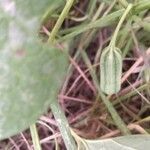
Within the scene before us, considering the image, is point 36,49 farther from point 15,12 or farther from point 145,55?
point 145,55

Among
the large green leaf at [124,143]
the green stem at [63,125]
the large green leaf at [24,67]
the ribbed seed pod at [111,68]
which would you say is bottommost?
the large green leaf at [124,143]

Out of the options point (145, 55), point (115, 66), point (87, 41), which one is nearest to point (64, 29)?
point (87, 41)

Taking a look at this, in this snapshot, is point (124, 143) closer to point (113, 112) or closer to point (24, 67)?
point (113, 112)

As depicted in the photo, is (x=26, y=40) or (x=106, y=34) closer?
(x=26, y=40)

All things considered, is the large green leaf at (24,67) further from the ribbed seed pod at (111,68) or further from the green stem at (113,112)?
the green stem at (113,112)

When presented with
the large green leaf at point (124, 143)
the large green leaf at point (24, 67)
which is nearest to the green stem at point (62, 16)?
the large green leaf at point (24, 67)

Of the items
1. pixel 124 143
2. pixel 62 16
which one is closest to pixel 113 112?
pixel 124 143

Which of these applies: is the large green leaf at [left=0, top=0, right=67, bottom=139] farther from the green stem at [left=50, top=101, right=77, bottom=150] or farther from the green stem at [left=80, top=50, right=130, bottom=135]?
the green stem at [left=80, top=50, right=130, bottom=135]
